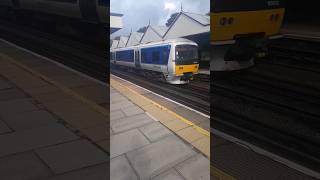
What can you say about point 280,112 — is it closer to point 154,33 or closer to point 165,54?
point 165,54

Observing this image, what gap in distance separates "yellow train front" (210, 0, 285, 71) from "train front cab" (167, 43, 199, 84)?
317 millimetres

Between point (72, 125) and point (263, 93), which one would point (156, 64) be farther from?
point (72, 125)

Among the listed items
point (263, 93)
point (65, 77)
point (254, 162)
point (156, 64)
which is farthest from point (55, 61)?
point (156, 64)

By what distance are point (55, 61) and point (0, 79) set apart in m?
2.42

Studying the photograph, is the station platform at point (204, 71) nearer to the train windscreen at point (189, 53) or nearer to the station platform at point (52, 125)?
the train windscreen at point (189, 53)

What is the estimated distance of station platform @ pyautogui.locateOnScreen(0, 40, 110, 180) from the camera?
5016 millimetres

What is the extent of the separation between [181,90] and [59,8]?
427 inches

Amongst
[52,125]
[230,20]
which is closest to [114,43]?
[230,20]

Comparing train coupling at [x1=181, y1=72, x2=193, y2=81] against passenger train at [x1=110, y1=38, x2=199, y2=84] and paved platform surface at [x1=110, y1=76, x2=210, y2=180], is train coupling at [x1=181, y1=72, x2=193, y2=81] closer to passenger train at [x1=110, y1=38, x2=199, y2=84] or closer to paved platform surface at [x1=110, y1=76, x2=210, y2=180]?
passenger train at [x1=110, y1=38, x2=199, y2=84]

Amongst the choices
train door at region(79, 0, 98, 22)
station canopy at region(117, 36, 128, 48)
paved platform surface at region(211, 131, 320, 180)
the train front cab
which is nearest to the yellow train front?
the train front cab

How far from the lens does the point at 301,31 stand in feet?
19.9

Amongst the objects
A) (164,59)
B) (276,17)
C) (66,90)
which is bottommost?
(66,90)

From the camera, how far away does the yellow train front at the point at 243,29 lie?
3230mm

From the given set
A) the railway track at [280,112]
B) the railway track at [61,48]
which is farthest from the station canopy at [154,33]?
the railway track at [61,48]
